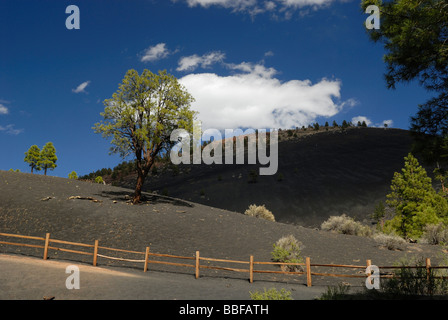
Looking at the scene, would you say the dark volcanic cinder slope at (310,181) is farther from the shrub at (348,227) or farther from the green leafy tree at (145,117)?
the green leafy tree at (145,117)

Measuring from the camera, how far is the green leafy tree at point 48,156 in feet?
230

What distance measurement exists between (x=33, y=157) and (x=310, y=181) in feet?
202

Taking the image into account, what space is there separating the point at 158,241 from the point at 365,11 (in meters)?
18.0

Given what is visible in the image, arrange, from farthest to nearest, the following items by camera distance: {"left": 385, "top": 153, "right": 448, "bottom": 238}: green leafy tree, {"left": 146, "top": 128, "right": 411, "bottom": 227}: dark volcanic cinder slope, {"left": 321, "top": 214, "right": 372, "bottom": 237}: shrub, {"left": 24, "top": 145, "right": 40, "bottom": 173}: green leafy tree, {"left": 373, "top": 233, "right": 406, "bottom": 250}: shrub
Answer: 1. {"left": 24, "top": 145, "right": 40, "bottom": 173}: green leafy tree
2. {"left": 146, "top": 128, "right": 411, "bottom": 227}: dark volcanic cinder slope
3. {"left": 385, "top": 153, "right": 448, "bottom": 238}: green leafy tree
4. {"left": 321, "top": 214, "right": 372, "bottom": 237}: shrub
5. {"left": 373, "top": 233, "right": 406, "bottom": 250}: shrub

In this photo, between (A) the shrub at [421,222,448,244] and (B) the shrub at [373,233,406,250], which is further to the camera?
(A) the shrub at [421,222,448,244]

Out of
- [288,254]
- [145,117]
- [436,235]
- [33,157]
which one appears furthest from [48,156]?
[436,235]

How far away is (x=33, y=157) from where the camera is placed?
69438mm

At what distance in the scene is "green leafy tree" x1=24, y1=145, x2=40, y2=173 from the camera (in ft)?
227

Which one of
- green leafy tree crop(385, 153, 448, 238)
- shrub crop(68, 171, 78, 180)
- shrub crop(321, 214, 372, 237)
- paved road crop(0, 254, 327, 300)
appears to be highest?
shrub crop(68, 171, 78, 180)

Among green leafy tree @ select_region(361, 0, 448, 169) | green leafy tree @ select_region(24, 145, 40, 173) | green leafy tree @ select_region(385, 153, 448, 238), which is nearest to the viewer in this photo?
green leafy tree @ select_region(361, 0, 448, 169)

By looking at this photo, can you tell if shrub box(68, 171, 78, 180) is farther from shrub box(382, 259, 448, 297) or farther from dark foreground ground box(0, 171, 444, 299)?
shrub box(382, 259, 448, 297)

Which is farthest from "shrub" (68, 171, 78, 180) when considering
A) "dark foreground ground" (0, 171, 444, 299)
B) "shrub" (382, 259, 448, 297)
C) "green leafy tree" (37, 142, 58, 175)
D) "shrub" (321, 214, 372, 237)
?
"shrub" (382, 259, 448, 297)

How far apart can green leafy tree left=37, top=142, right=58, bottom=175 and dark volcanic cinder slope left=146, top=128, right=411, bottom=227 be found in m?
25.0

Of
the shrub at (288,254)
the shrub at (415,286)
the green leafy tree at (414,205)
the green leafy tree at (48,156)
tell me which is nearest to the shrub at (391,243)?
the shrub at (288,254)
